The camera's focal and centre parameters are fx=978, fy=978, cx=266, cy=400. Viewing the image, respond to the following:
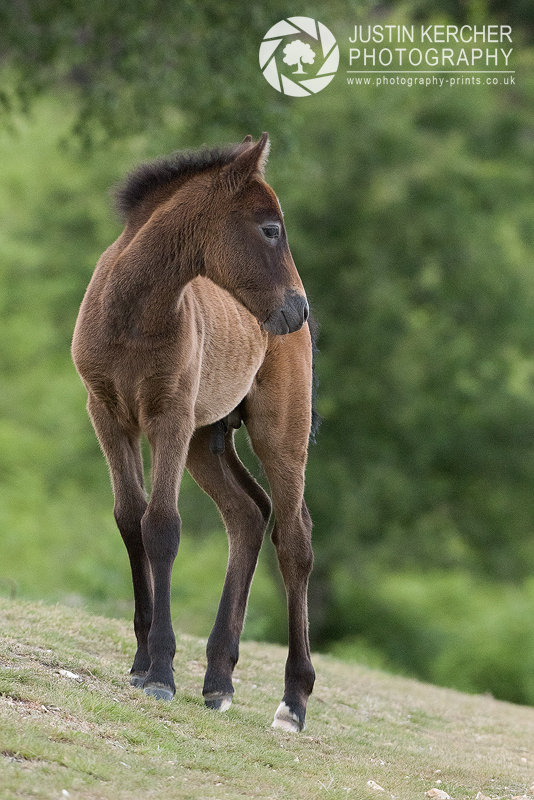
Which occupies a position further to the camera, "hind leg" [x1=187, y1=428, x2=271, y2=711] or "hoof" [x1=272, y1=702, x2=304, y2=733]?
"hind leg" [x1=187, y1=428, x2=271, y2=711]

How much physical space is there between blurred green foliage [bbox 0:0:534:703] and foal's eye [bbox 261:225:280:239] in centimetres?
1151

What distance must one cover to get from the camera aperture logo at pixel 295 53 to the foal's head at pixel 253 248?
6.36 metres

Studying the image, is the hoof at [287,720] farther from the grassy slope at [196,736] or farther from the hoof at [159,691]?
the hoof at [159,691]

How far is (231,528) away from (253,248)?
6.70 ft

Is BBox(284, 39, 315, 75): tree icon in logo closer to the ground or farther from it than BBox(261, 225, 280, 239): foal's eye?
farther from it

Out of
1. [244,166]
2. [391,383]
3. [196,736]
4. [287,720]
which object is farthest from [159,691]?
[391,383]

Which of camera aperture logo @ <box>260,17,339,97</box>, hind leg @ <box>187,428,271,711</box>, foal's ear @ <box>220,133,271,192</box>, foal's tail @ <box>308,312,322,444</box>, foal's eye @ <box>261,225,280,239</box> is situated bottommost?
hind leg @ <box>187,428,271,711</box>

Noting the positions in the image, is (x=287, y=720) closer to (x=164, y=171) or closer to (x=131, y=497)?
(x=131, y=497)

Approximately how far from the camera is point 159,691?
5090 millimetres

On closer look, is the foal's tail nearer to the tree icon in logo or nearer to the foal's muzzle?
the foal's muzzle

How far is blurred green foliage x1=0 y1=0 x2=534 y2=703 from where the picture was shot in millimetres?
18234

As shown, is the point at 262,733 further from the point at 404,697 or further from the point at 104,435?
the point at 404,697

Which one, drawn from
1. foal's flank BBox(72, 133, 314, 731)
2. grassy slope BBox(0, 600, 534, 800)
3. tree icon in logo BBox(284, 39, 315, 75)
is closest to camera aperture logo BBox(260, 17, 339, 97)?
tree icon in logo BBox(284, 39, 315, 75)

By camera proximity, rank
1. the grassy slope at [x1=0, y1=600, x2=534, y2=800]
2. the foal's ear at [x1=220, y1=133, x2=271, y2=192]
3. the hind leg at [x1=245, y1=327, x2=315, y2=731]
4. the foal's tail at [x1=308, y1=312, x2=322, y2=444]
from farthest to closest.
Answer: the foal's tail at [x1=308, y1=312, x2=322, y2=444], the hind leg at [x1=245, y1=327, x2=315, y2=731], the foal's ear at [x1=220, y1=133, x2=271, y2=192], the grassy slope at [x1=0, y1=600, x2=534, y2=800]
